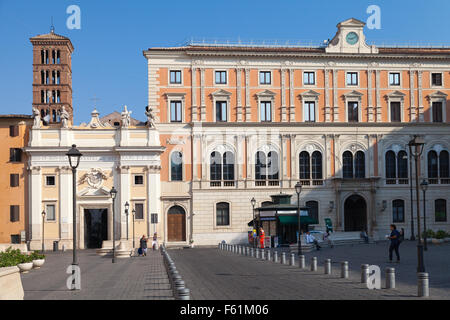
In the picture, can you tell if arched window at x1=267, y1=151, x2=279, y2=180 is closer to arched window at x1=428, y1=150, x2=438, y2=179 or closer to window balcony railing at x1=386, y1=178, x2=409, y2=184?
window balcony railing at x1=386, y1=178, x2=409, y2=184

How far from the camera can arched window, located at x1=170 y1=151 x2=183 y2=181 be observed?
61.6 meters

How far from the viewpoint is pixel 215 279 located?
26.0m

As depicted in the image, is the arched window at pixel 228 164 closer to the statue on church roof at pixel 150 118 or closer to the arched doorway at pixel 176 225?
the arched doorway at pixel 176 225

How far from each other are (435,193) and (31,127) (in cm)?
3875

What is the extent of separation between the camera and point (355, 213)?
64125mm

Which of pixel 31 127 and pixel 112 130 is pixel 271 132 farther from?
pixel 31 127

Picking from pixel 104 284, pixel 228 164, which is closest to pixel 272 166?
pixel 228 164

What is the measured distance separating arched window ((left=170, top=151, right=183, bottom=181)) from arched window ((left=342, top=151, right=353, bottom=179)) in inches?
622

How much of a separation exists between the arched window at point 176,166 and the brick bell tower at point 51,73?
169 ft

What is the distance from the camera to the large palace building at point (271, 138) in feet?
193

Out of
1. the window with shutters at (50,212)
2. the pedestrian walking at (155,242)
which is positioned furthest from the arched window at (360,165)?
the window with shutters at (50,212)

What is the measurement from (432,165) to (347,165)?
857 centimetres

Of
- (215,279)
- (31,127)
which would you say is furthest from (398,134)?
(215,279)

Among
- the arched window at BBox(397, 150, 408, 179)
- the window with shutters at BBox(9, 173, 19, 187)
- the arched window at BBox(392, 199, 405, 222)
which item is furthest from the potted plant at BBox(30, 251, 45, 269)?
the arched window at BBox(397, 150, 408, 179)
